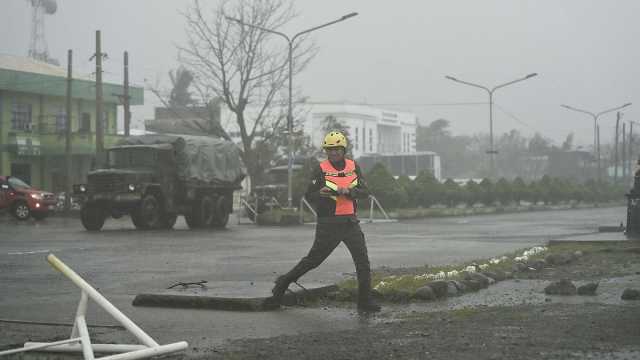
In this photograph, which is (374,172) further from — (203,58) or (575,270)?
(575,270)

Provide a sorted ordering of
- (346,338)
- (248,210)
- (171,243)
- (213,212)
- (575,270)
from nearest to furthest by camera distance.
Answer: (346,338) → (575,270) → (171,243) → (213,212) → (248,210)

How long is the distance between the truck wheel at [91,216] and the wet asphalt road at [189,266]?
6.39ft

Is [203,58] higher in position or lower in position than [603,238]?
higher

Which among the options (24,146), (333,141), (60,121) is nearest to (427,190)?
(24,146)

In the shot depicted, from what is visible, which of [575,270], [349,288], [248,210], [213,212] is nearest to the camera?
[349,288]

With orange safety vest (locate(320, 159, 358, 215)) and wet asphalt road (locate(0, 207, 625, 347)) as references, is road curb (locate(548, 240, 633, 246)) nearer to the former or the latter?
wet asphalt road (locate(0, 207, 625, 347))

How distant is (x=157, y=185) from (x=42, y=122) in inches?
1140

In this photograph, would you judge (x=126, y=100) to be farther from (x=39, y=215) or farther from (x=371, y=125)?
(x=371, y=125)

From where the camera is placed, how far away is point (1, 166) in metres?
51.7

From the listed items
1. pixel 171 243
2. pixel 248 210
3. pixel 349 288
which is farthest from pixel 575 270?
pixel 248 210

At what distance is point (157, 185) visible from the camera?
93.2 feet

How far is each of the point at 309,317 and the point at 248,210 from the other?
27860mm

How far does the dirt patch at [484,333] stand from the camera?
6.99 m

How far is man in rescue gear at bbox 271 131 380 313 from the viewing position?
9.66 metres
